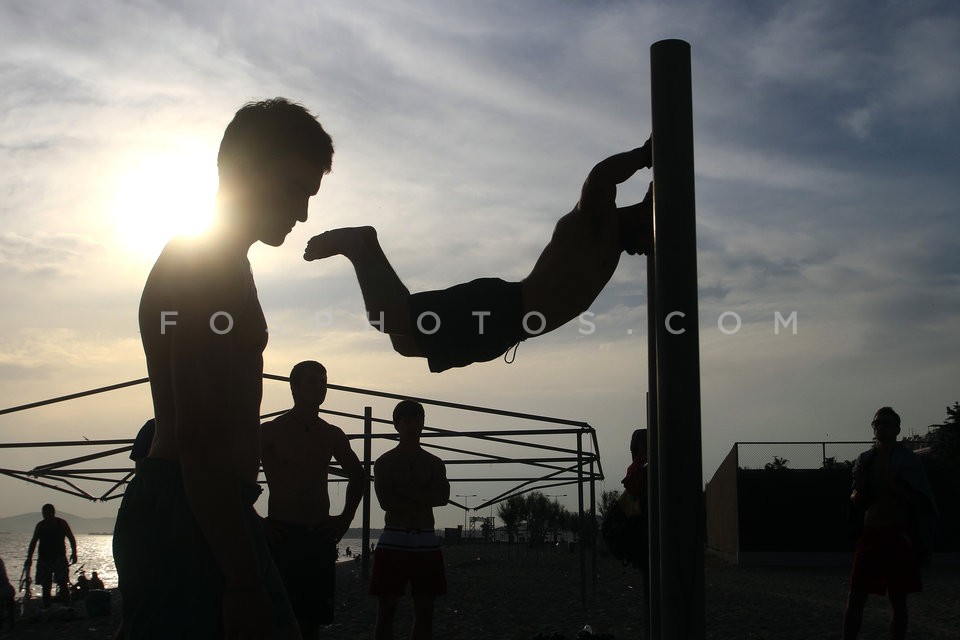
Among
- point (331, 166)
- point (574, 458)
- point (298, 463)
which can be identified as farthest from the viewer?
point (574, 458)

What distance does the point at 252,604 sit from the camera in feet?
4.82

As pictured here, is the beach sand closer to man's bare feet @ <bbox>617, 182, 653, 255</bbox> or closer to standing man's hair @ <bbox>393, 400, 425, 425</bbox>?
standing man's hair @ <bbox>393, 400, 425, 425</bbox>

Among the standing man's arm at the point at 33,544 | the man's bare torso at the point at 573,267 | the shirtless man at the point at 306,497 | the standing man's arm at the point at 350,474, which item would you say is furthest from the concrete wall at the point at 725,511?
the man's bare torso at the point at 573,267

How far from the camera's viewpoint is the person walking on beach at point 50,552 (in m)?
10.9

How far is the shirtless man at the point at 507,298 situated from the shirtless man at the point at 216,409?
331 millimetres

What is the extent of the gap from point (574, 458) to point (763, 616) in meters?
2.84

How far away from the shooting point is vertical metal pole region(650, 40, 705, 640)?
1.14 metres

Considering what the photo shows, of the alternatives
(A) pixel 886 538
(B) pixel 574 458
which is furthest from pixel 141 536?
(B) pixel 574 458

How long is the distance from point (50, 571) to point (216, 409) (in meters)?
11.1

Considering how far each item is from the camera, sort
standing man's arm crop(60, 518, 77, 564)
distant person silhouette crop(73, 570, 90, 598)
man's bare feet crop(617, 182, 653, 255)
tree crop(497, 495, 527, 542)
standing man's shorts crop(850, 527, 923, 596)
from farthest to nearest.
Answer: tree crop(497, 495, 527, 542)
distant person silhouette crop(73, 570, 90, 598)
standing man's arm crop(60, 518, 77, 564)
standing man's shorts crop(850, 527, 923, 596)
man's bare feet crop(617, 182, 653, 255)

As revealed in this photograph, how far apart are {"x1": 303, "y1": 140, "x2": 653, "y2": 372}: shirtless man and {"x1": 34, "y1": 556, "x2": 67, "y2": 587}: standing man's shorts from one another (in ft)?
35.0

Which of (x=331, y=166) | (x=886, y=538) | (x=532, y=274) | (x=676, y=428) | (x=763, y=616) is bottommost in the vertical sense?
(x=763, y=616)

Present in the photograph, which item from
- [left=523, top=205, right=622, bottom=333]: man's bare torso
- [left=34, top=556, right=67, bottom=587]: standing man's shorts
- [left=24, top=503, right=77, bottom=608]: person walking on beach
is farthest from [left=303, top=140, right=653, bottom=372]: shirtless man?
[left=34, top=556, right=67, bottom=587]: standing man's shorts

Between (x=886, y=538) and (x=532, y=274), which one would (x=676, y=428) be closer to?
(x=532, y=274)
